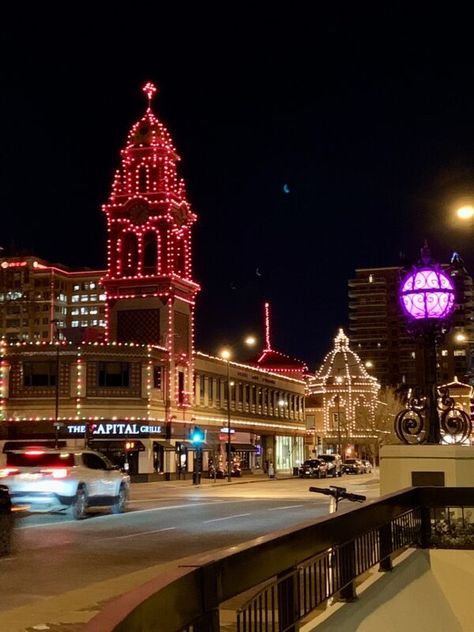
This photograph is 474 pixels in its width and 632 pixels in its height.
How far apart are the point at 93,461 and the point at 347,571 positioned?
16.5 metres

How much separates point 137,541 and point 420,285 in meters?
7.61

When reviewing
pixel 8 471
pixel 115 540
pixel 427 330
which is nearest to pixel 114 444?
pixel 8 471

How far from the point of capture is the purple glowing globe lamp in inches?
660

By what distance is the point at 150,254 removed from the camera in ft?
195

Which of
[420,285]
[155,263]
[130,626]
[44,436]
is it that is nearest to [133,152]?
[155,263]

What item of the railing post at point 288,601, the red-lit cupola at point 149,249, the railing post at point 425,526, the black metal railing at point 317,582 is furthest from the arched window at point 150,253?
the railing post at point 288,601

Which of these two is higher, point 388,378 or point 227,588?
point 388,378

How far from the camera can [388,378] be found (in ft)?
536

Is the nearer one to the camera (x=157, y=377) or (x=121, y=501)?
(x=121, y=501)

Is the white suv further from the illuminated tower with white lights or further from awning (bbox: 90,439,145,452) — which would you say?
the illuminated tower with white lights

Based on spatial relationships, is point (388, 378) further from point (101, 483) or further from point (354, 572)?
point (354, 572)

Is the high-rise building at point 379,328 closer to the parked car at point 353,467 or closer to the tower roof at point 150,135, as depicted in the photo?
the parked car at point 353,467

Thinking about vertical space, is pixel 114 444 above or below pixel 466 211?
below

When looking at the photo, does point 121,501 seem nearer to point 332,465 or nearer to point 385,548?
point 385,548
